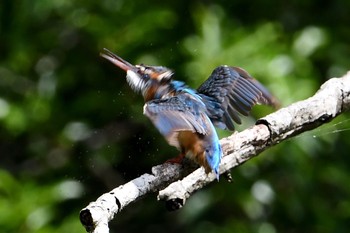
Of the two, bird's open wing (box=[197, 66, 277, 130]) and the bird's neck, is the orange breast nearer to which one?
bird's open wing (box=[197, 66, 277, 130])

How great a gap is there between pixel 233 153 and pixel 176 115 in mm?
321

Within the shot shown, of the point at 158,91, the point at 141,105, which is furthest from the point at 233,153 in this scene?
the point at 141,105

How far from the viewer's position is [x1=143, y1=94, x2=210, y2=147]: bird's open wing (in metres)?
2.70

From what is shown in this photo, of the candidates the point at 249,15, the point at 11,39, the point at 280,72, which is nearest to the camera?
the point at 280,72

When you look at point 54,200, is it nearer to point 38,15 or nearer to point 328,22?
point 38,15

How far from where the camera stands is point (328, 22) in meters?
4.74

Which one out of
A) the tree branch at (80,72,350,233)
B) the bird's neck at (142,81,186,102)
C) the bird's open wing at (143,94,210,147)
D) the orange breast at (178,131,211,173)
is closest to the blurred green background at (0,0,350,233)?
the bird's neck at (142,81,186,102)

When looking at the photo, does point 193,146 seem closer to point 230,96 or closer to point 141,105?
point 230,96

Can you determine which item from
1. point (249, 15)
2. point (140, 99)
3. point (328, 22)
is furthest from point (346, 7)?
point (140, 99)

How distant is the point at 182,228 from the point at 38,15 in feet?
4.12

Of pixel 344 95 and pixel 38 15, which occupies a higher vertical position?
pixel 38 15

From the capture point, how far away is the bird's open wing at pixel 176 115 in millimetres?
2695

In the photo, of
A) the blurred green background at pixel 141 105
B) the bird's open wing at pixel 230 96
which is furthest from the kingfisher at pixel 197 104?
the blurred green background at pixel 141 105

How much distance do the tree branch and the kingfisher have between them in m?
0.08
